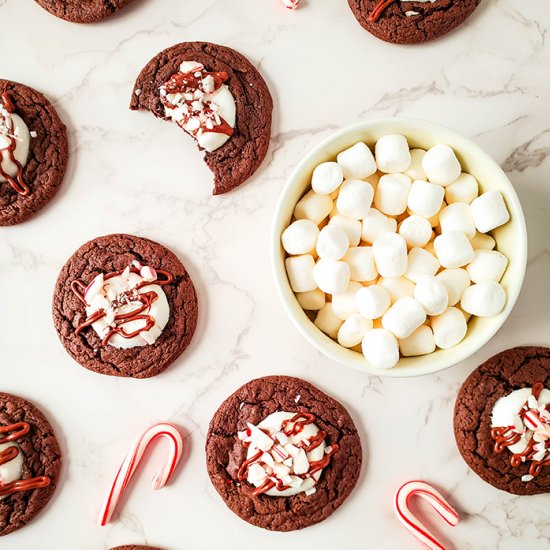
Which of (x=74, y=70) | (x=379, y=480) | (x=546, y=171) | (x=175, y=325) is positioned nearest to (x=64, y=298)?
(x=175, y=325)

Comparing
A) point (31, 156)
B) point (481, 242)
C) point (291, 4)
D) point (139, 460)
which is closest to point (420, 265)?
point (481, 242)

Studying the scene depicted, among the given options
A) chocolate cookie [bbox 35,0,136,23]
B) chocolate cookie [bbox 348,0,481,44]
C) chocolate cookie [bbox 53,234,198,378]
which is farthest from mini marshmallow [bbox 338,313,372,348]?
chocolate cookie [bbox 35,0,136,23]

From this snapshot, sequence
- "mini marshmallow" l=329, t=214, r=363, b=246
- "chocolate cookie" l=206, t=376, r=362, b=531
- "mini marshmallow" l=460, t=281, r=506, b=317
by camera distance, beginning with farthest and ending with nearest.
Answer: "chocolate cookie" l=206, t=376, r=362, b=531
"mini marshmallow" l=329, t=214, r=363, b=246
"mini marshmallow" l=460, t=281, r=506, b=317

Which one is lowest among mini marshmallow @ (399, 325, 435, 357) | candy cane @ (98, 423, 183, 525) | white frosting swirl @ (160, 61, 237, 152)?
candy cane @ (98, 423, 183, 525)

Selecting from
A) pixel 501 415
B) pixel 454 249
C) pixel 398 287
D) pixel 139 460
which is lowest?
pixel 139 460

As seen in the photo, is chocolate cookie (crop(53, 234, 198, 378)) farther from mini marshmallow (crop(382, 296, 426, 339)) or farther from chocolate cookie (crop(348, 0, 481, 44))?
chocolate cookie (crop(348, 0, 481, 44))

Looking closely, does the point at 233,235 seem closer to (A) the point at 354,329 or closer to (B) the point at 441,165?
(A) the point at 354,329
